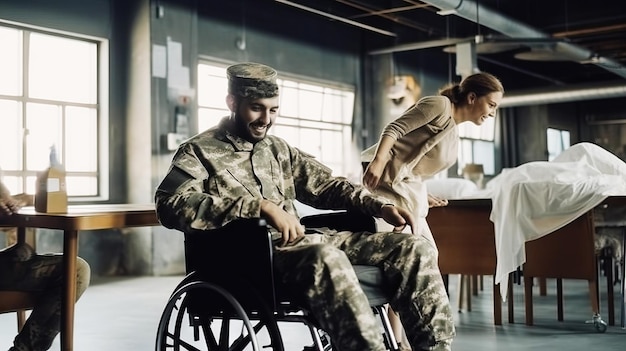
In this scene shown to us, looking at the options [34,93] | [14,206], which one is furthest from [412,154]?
[34,93]

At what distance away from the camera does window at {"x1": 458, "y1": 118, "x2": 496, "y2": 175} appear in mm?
13406

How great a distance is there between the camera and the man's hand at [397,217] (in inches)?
96.3

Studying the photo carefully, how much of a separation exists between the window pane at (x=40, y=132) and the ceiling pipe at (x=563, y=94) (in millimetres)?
7634

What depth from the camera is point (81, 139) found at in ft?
25.1

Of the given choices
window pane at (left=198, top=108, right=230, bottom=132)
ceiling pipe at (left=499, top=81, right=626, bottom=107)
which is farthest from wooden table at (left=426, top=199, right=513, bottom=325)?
ceiling pipe at (left=499, top=81, right=626, bottom=107)

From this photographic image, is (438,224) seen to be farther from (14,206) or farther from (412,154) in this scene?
(14,206)

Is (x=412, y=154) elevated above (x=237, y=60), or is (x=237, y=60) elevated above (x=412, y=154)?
(x=237, y=60)

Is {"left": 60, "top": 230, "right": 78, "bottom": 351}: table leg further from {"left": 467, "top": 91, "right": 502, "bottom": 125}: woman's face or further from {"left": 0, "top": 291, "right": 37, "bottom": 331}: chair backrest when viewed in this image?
{"left": 467, "top": 91, "right": 502, "bottom": 125}: woman's face

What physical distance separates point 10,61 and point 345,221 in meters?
5.35

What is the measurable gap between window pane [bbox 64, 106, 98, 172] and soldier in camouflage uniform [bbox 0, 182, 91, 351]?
197 inches

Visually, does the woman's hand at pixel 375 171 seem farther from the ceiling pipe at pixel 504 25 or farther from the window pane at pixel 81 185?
the window pane at pixel 81 185

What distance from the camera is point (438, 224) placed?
4.51m

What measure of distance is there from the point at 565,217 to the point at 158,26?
5.14 meters

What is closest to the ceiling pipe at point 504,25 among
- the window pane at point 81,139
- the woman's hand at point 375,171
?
the window pane at point 81,139
